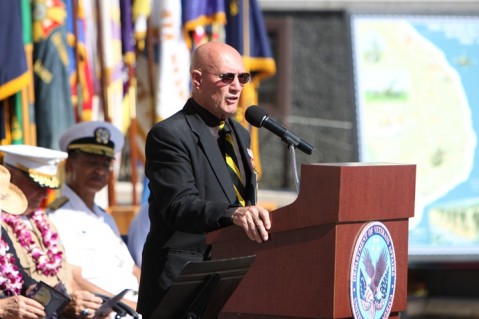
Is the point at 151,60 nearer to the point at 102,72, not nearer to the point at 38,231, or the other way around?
the point at 102,72

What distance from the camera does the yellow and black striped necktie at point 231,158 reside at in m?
4.04

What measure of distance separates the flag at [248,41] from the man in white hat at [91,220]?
9.26ft

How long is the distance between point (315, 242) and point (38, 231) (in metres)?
2.03

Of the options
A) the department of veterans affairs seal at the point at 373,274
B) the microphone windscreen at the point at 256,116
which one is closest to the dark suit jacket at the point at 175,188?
the microphone windscreen at the point at 256,116

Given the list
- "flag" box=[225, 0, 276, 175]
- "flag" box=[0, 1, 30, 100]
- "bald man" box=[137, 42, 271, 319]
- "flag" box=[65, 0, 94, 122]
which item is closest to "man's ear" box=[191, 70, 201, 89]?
"bald man" box=[137, 42, 271, 319]

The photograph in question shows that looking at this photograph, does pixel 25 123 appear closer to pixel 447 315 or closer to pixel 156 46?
pixel 156 46

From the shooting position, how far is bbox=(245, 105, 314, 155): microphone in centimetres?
386

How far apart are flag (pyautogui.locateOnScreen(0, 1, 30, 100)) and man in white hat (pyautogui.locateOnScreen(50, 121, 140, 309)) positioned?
489mm

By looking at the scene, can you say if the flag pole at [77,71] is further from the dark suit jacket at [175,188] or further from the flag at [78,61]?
the dark suit jacket at [175,188]

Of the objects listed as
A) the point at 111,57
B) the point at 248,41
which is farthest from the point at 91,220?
the point at 248,41

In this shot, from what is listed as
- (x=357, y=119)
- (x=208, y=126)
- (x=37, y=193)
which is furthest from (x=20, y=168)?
(x=357, y=119)

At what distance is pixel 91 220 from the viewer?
5969mm

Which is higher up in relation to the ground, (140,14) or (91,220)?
(140,14)

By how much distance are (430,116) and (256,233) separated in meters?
5.00
